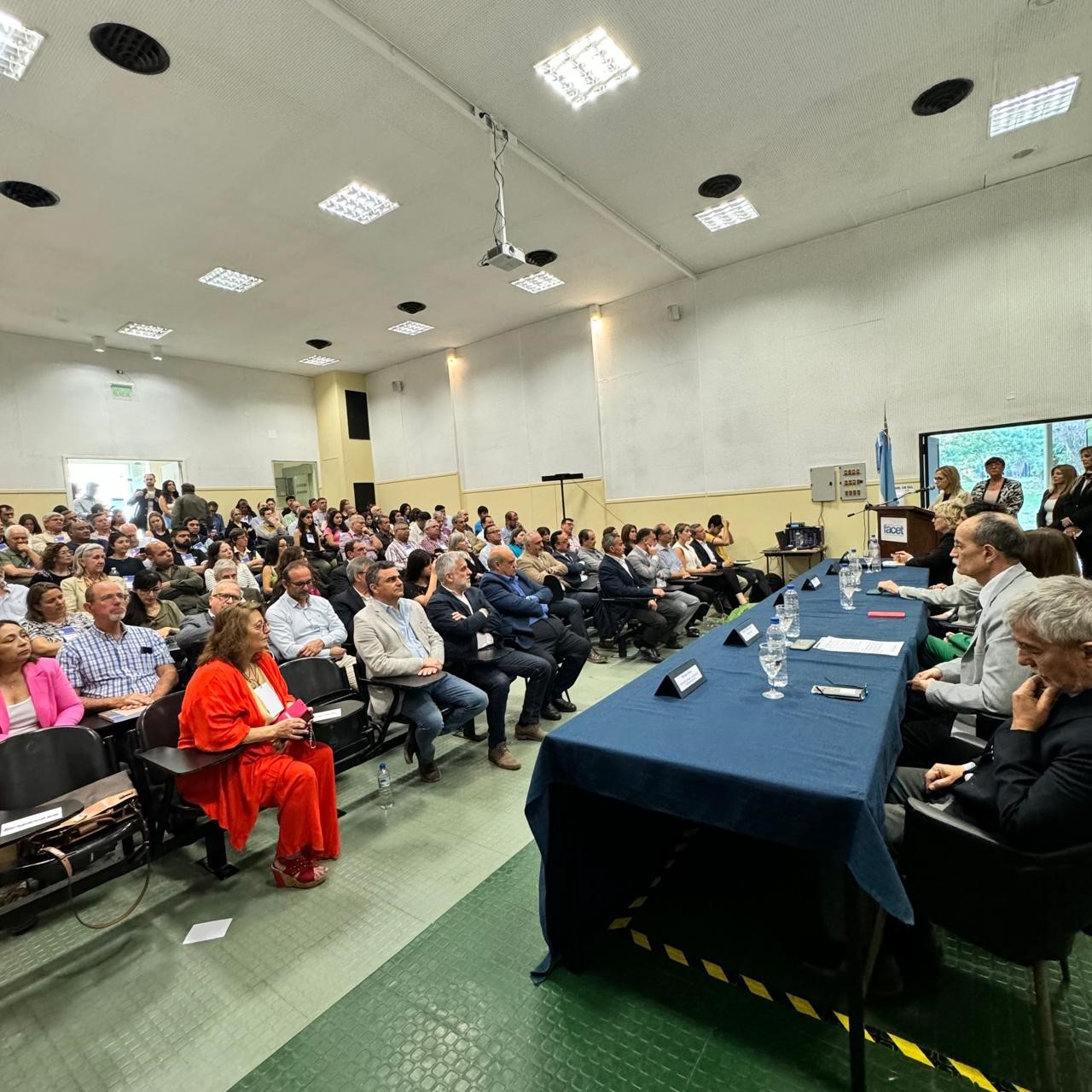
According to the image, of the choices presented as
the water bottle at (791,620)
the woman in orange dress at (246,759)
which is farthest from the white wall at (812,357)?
the woman in orange dress at (246,759)

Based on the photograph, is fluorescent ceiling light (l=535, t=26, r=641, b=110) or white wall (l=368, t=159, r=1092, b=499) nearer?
fluorescent ceiling light (l=535, t=26, r=641, b=110)

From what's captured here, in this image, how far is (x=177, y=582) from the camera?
4852 millimetres

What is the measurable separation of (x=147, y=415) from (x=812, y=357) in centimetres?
1157

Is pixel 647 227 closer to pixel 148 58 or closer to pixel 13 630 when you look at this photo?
pixel 148 58

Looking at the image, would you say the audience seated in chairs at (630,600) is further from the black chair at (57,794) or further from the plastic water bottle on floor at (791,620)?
the black chair at (57,794)

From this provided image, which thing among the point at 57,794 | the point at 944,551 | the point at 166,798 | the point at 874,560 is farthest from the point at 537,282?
the point at 57,794

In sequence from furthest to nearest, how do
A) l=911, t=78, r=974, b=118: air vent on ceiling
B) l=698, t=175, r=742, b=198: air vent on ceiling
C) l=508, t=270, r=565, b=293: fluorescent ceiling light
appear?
l=508, t=270, r=565, b=293: fluorescent ceiling light
l=698, t=175, r=742, b=198: air vent on ceiling
l=911, t=78, r=974, b=118: air vent on ceiling

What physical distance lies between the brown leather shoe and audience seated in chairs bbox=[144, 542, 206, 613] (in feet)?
9.91

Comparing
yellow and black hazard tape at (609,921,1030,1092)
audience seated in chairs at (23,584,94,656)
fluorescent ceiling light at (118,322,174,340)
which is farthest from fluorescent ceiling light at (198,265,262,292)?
yellow and black hazard tape at (609,921,1030,1092)

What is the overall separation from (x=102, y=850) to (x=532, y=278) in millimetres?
8688

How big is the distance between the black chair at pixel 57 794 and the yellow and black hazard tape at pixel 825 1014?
176cm

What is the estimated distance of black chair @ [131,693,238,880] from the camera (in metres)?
2.29

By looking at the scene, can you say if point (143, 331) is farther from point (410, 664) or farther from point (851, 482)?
point (851, 482)

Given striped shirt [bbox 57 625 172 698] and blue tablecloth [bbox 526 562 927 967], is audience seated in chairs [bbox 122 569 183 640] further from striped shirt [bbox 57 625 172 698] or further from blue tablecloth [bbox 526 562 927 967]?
blue tablecloth [bbox 526 562 927 967]
